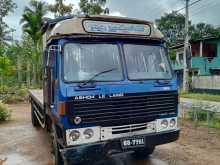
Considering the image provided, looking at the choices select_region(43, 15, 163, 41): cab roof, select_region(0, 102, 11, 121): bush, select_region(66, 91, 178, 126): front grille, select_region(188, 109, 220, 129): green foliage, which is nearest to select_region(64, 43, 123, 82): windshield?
select_region(43, 15, 163, 41): cab roof

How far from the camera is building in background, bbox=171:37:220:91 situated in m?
28.8

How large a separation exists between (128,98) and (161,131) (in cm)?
96

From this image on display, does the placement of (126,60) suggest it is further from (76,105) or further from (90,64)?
Answer: (76,105)

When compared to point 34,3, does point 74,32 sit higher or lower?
lower

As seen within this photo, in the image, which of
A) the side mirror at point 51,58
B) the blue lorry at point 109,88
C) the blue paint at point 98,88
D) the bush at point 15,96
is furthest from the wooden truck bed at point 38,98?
the bush at point 15,96

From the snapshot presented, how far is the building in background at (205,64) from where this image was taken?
28781 millimetres

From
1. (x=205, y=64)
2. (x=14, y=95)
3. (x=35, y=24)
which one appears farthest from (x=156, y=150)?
(x=205, y=64)

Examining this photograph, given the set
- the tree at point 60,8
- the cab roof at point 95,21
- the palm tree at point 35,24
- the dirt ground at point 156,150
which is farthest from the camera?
the tree at point 60,8

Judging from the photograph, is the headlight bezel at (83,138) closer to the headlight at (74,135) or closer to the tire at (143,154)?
the headlight at (74,135)

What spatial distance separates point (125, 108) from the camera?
19.0 feet

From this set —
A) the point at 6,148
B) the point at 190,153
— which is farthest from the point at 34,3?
the point at 190,153

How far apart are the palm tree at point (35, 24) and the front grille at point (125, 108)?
22.2m

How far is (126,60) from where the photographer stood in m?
6.11

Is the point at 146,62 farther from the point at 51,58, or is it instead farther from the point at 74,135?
the point at 74,135
